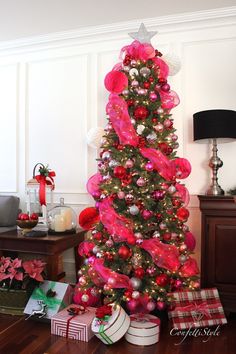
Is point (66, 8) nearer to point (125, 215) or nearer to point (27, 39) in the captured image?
point (27, 39)

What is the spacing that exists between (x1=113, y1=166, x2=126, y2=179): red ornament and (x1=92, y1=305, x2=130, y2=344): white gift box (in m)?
0.95

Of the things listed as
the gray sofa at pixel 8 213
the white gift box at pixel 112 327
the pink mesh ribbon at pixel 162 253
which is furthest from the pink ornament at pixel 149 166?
the gray sofa at pixel 8 213

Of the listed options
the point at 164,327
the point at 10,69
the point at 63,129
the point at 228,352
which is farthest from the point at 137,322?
the point at 10,69

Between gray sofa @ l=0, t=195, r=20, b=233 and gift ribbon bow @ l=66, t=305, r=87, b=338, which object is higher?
gray sofa @ l=0, t=195, r=20, b=233

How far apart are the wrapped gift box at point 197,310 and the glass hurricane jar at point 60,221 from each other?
1.21 metres

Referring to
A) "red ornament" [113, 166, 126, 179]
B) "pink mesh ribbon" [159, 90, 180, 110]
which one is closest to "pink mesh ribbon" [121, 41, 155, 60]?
"pink mesh ribbon" [159, 90, 180, 110]

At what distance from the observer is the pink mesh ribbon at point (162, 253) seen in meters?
2.28

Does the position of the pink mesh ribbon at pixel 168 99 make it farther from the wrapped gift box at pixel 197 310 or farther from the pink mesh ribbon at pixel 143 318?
the pink mesh ribbon at pixel 143 318

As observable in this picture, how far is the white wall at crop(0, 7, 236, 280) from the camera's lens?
10.0 ft

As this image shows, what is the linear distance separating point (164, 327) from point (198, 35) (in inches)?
107

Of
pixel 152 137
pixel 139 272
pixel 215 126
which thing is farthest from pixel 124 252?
pixel 215 126

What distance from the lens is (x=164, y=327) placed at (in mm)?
2348

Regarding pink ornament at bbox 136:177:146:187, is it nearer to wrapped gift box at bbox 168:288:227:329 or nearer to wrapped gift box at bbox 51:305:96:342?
wrapped gift box at bbox 168:288:227:329

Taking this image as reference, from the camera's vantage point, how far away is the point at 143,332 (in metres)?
2.08
